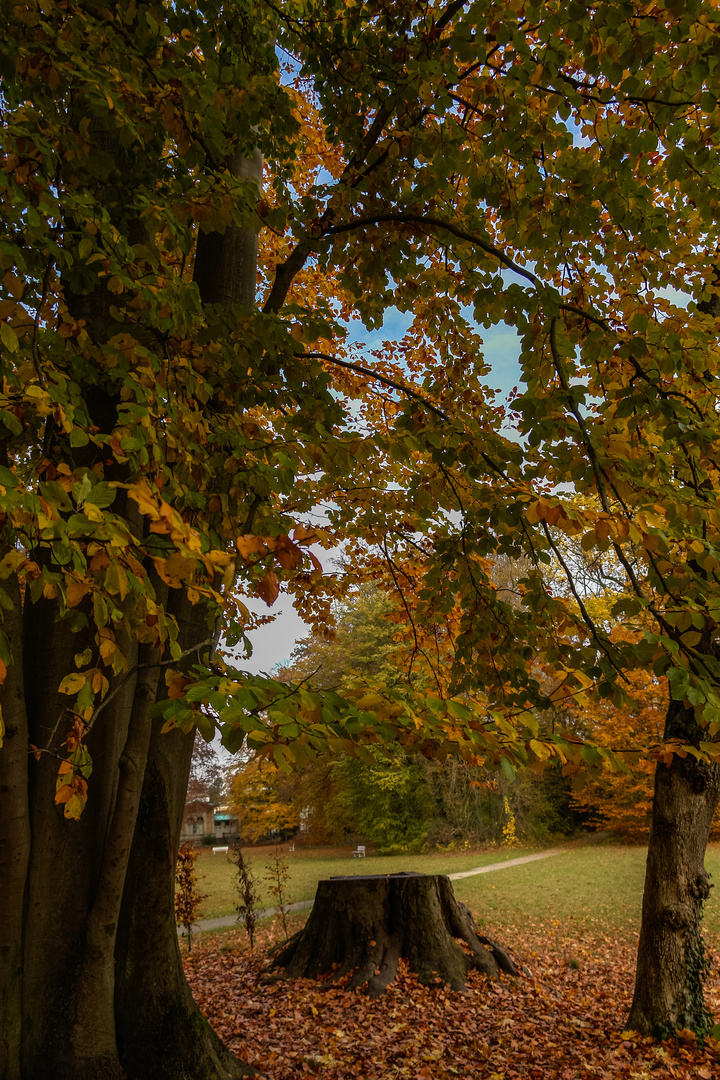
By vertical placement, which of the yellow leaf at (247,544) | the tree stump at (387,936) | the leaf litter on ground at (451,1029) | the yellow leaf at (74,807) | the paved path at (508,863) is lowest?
the paved path at (508,863)

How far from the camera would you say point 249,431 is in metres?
3.43

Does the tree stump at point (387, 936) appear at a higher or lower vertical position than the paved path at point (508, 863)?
higher

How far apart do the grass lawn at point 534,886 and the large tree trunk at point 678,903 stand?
463 centimetres

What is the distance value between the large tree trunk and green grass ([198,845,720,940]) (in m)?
4.65

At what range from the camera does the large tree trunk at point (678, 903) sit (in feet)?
15.1

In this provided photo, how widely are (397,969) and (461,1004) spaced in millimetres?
686

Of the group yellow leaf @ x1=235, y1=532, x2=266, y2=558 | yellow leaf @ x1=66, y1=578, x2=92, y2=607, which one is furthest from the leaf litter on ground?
yellow leaf @ x1=235, y1=532, x2=266, y2=558

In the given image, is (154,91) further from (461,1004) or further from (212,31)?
(461,1004)

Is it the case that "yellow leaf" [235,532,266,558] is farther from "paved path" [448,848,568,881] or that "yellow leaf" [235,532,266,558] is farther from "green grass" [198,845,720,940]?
"paved path" [448,848,568,881]

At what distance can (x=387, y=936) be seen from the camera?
616 cm

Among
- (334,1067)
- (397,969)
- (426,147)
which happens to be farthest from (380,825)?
(426,147)

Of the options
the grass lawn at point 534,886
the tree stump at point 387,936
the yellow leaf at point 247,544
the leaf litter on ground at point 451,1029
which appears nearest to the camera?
the yellow leaf at point 247,544

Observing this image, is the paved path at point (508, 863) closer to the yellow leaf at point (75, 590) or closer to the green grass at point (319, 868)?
the green grass at point (319, 868)

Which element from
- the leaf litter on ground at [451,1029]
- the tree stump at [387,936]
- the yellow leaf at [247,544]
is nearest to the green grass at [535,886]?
the tree stump at [387,936]
